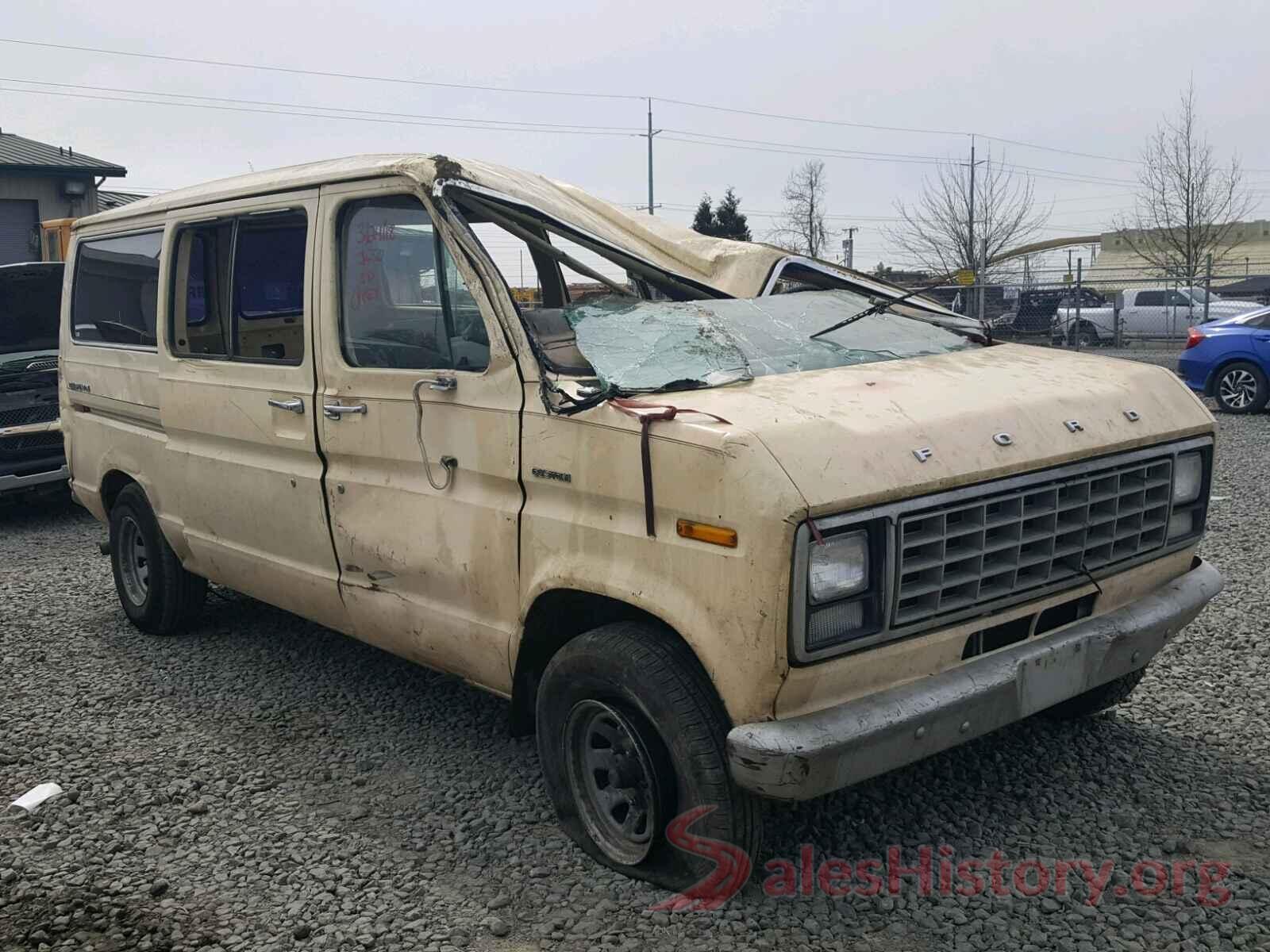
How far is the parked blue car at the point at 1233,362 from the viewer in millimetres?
13875

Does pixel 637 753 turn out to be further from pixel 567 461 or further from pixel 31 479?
pixel 31 479

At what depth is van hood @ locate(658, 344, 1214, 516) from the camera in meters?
2.96

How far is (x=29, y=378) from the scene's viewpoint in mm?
9141

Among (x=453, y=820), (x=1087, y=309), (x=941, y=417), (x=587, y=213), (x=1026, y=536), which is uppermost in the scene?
(x=587, y=213)

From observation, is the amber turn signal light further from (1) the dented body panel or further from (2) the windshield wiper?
(2) the windshield wiper

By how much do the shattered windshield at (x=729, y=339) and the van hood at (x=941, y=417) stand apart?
12cm

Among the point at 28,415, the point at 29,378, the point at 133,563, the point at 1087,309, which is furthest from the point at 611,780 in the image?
the point at 1087,309

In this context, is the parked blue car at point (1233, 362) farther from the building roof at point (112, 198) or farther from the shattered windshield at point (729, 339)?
the building roof at point (112, 198)

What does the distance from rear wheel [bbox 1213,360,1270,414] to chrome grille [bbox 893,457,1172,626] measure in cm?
1169

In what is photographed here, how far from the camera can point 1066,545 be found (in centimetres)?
342

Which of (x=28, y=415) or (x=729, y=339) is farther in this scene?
(x=28, y=415)

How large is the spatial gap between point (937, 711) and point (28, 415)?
26.8 feet

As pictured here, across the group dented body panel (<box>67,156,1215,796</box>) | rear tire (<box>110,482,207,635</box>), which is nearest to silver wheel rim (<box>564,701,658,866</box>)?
dented body panel (<box>67,156,1215,796</box>)

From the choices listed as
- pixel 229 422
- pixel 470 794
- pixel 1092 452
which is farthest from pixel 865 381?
pixel 229 422
